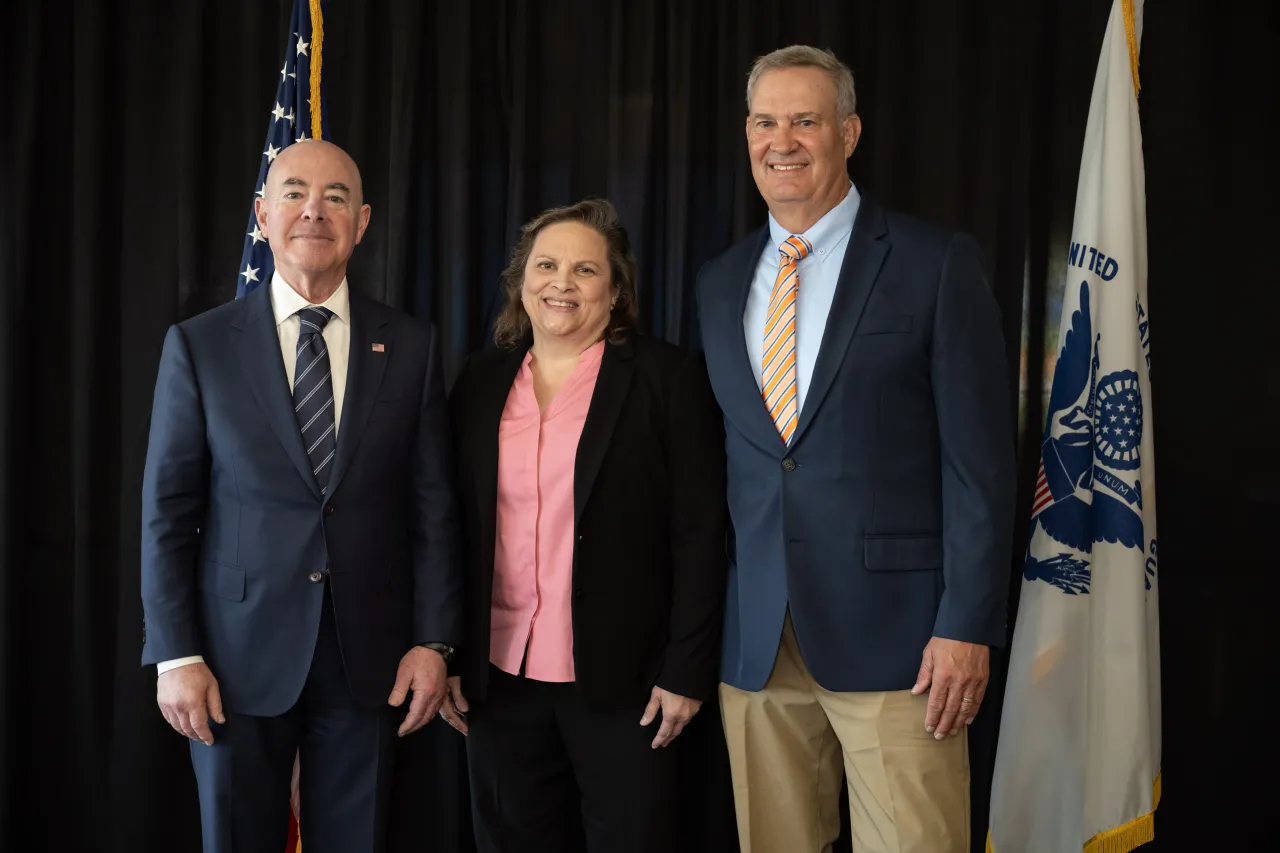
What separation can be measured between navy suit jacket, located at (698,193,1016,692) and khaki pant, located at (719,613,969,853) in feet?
0.31

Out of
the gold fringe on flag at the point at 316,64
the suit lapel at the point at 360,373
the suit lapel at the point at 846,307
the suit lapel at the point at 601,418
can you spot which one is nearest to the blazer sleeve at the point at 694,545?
the suit lapel at the point at 601,418

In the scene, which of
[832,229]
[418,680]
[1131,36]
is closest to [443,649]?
[418,680]

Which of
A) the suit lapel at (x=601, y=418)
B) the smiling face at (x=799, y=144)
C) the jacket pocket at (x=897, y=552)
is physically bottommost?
the jacket pocket at (x=897, y=552)

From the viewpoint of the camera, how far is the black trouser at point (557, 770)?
6.41 feet

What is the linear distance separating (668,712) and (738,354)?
0.72 metres

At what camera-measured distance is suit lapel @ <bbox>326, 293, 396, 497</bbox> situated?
1.84 metres

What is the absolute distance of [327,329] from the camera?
1943mm

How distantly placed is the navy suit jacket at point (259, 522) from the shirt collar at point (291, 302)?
3 centimetres

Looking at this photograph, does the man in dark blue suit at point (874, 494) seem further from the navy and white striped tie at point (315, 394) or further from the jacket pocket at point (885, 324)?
the navy and white striped tie at point (315, 394)

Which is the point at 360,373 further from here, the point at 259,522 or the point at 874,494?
the point at 874,494

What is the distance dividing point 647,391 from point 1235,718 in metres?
2.02

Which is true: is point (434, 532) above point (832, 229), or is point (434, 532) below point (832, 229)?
below

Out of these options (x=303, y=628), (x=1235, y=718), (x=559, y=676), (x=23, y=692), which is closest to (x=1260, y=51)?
(x=1235, y=718)

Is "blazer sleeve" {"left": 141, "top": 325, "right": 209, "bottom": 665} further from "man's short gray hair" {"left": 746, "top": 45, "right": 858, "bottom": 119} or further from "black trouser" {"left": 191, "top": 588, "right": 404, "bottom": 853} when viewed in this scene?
"man's short gray hair" {"left": 746, "top": 45, "right": 858, "bottom": 119}
